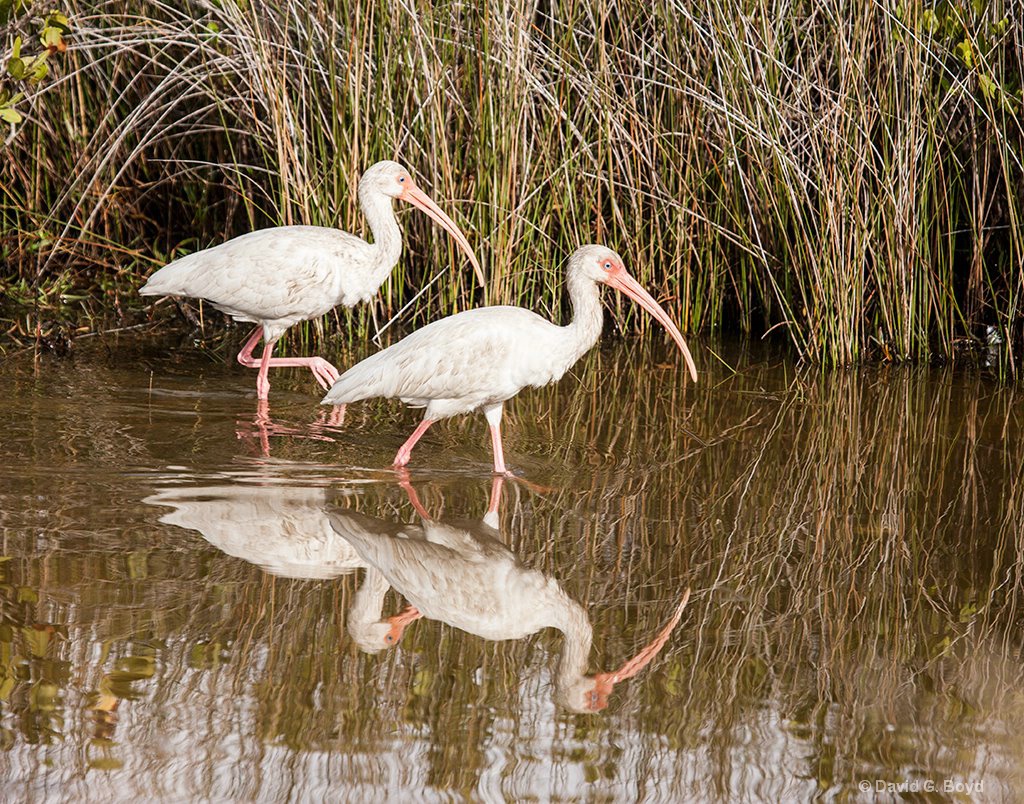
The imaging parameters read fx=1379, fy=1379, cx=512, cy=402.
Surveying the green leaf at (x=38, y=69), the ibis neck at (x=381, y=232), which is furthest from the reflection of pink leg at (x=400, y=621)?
the green leaf at (x=38, y=69)

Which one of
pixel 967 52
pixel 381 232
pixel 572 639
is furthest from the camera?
pixel 381 232

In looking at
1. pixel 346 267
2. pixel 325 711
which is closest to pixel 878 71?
pixel 346 267

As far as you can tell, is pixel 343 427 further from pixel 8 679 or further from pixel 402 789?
pixel 402 789

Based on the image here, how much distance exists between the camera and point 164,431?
21.0ft

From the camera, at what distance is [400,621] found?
13.9 ft

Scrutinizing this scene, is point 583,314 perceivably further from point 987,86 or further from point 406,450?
point 987,86

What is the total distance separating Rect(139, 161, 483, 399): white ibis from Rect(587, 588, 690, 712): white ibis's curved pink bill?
347cm

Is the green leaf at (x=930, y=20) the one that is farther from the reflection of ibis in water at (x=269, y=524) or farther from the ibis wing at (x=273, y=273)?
the reflection of ibis in water at (x=269, y=524)

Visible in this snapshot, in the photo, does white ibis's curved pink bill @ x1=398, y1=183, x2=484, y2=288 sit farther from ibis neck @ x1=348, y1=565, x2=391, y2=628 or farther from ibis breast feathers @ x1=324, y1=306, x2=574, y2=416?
ibis neck @ x1=348, y1=565, x2=391, y2=628

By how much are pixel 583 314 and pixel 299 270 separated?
6.28 ft

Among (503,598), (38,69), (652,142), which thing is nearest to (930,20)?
(652,142)

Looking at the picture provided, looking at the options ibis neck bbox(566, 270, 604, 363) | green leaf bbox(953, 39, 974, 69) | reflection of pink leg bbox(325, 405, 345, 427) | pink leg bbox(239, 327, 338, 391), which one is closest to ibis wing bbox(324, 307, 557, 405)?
ibis neck bbox(566, 270, 604, 363)

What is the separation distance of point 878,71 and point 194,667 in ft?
17.7

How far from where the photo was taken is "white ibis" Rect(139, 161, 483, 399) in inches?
291
